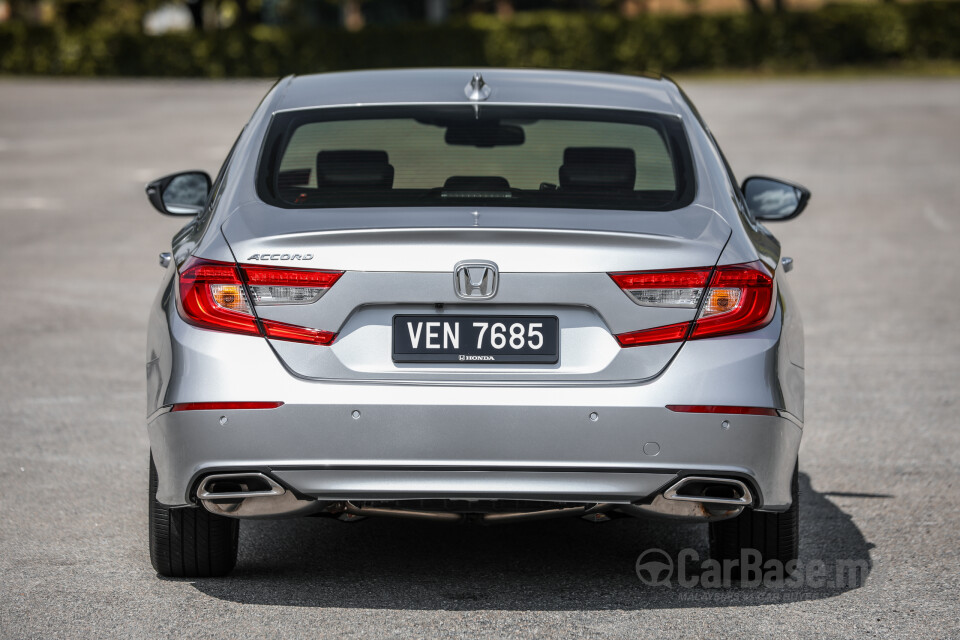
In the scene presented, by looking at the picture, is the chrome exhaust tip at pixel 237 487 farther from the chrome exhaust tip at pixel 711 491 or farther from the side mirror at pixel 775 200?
the side mirror at pixel 775 200

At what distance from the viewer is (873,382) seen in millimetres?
8492

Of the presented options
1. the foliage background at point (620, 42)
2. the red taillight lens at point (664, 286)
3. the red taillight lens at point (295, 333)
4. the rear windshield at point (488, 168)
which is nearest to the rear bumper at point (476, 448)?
the red taillight lens at point (295, 333)

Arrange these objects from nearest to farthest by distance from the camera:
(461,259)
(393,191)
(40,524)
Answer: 1. (461,259)
2. (393,191)
3. (40,524)

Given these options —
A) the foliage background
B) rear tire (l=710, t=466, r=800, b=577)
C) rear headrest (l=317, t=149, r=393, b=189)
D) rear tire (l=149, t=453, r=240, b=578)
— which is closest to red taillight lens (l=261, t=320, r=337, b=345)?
rear tire (l=149, t=453, r=240, b=578)

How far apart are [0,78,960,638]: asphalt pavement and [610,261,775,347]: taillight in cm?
89

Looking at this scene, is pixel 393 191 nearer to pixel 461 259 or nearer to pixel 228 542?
pixel 461 259

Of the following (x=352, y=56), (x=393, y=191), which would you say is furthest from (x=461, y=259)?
(x=352, y=56)

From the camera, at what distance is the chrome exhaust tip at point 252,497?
4172 millimetres

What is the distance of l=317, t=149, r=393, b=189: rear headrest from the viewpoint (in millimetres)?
4957

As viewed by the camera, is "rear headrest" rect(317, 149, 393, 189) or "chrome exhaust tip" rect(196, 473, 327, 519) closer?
"chrome exhaust tip" rect(196, 473, 327, 519)

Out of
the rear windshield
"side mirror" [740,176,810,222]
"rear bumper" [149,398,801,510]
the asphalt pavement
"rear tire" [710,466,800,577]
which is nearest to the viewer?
"rear bumper" [149,398,801,510]

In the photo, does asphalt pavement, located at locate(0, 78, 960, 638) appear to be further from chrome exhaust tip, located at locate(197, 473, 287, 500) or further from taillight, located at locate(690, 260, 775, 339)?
taillight, located at locate(690, 260, 775, 339)

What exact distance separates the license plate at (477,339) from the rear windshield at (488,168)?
0.47 meters

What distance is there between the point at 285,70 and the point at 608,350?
3723cm
